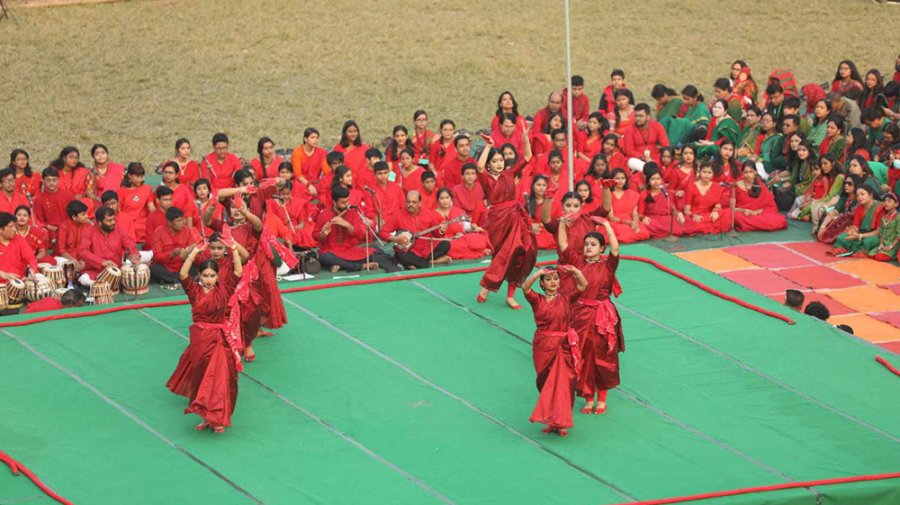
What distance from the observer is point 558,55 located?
18.1 metres

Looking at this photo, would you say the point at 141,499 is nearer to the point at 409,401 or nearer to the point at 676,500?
the point at 409,401

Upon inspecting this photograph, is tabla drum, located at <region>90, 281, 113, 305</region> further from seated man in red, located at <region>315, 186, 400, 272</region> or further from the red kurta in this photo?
the red kurta

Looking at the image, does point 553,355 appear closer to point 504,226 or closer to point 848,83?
point 504,226

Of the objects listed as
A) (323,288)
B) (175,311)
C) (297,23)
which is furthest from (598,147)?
(297,23)

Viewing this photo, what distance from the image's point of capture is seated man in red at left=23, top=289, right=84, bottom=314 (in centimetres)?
1009

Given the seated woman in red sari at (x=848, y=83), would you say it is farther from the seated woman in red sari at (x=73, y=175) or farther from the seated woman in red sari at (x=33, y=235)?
the seated woman in red sari at (x=33, y=235)

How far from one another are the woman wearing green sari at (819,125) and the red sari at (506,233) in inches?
174

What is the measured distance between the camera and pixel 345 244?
11.4 meters

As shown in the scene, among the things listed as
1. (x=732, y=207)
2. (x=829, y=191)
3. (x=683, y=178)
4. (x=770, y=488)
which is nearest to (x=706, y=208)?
(x=732, y=207)

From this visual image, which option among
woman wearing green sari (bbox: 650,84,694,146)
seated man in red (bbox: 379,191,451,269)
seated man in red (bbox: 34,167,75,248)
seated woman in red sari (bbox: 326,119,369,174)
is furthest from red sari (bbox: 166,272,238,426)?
woman wearing green sari (bbox: 650,84,694,146)

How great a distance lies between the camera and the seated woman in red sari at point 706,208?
486 inches

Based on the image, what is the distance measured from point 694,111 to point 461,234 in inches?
146

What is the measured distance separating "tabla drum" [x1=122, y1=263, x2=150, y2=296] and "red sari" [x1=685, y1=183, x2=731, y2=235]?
447 centimetres

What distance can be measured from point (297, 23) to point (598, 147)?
6.16 m
